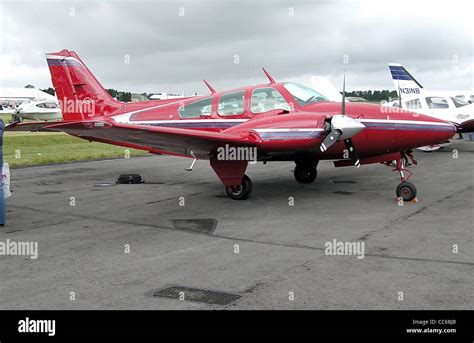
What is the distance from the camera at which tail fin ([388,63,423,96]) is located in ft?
77.4

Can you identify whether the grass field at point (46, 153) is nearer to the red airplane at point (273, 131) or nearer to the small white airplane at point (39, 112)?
the red airplane at point (273, 131)

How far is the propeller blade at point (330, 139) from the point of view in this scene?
9562 millimetres

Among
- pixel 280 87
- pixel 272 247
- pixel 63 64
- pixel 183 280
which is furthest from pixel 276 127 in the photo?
pixel 63 64

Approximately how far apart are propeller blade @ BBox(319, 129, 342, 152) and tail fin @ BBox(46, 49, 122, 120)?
7416 mm

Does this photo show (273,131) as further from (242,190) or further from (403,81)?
(403,81)

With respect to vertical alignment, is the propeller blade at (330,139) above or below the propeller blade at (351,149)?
above

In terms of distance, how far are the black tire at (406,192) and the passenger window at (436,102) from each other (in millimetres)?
12572

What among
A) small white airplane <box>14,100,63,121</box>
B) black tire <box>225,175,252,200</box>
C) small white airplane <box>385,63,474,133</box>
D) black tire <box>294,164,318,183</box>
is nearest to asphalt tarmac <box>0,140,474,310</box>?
black tire <box>225,175,252,200</box>

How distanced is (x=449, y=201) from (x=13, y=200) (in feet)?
30.4

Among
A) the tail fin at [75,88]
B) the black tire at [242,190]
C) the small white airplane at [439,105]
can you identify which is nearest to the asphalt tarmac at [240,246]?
the black tire at [242,190]

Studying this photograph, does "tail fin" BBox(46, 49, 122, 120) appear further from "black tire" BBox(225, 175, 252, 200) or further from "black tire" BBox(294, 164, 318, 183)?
"black tire" BBox(294, 164, 318, 183)

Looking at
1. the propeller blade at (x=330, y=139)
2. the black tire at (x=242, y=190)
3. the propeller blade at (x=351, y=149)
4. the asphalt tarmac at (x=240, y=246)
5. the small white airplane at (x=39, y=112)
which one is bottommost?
the asphalt tarmac at (x=240, y=246)

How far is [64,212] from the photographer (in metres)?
9.85
